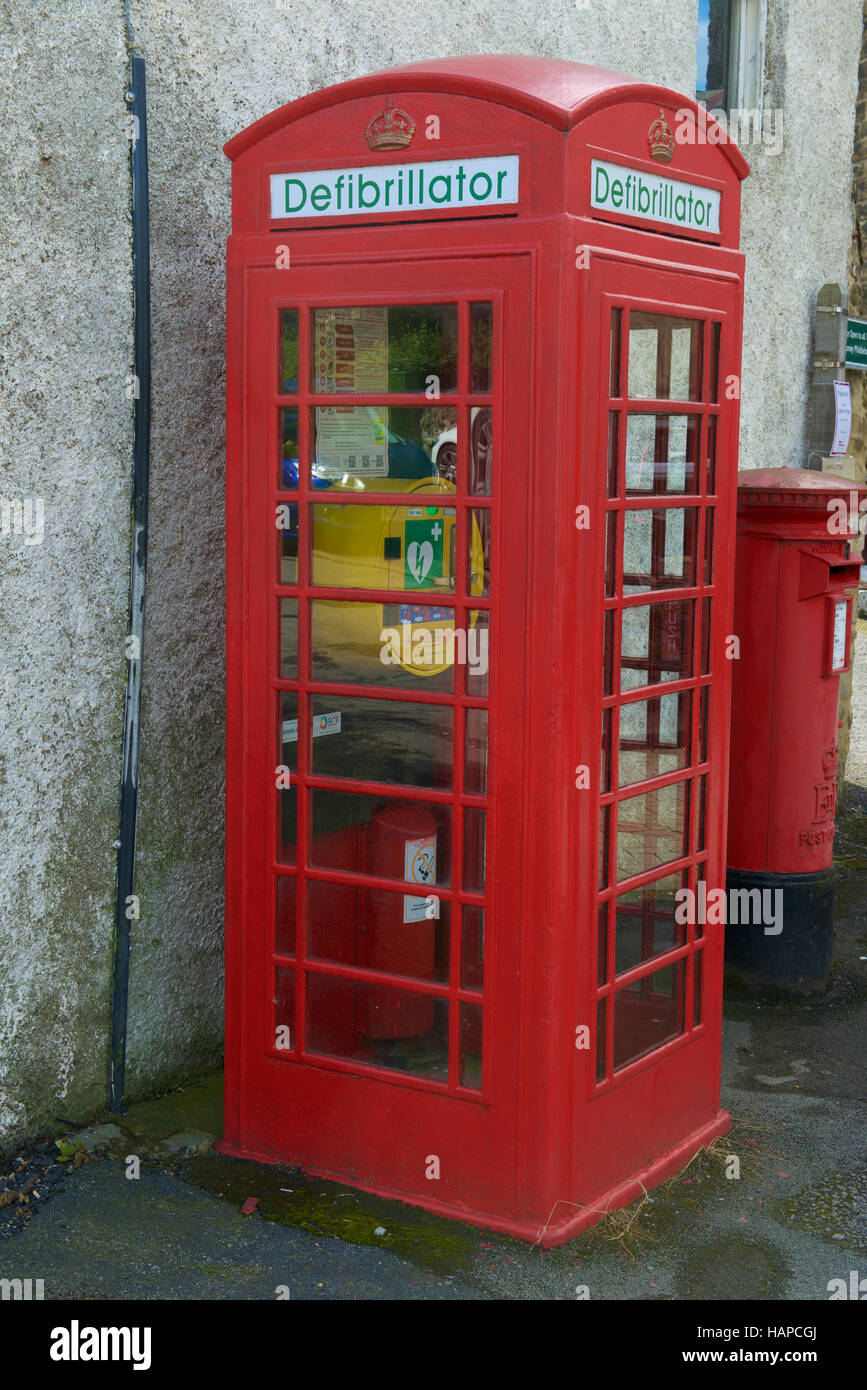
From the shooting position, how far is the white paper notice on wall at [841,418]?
22.7 feet

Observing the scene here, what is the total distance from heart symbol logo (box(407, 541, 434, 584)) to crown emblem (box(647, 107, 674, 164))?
103 centimetres

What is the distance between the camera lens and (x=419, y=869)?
3367 millimetres

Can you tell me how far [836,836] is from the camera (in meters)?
7.21

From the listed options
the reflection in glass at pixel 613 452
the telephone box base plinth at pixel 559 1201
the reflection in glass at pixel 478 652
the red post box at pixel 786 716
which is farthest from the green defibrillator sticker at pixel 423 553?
the red post box at pixel 786 716

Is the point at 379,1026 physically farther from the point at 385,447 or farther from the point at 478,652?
the point at 385,447

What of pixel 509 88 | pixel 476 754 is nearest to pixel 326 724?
pixel 476 754

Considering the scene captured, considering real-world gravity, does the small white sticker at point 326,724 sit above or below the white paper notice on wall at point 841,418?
below

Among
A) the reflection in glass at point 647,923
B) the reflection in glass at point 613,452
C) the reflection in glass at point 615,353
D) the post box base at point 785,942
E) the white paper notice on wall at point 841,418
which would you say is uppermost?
the white paper notice on wall at point 841,418

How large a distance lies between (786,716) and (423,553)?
80.7 inches

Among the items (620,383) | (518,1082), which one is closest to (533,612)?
(620,383)

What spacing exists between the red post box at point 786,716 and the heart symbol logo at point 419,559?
6.04ft

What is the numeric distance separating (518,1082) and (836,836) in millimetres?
4362

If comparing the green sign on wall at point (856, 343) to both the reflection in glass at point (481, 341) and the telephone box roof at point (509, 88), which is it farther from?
the reflection in glass at point (481, 341)
